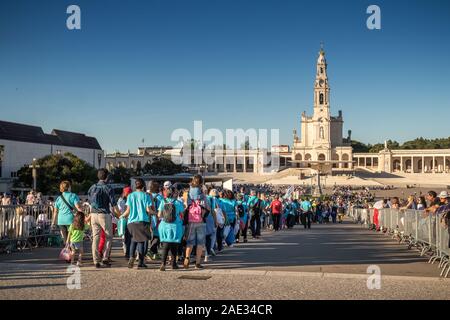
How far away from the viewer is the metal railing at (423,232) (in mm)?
11695

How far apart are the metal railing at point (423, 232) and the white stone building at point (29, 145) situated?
69738 mm

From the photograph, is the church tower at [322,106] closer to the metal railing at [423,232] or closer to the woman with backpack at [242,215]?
the metal railing at [423,232]

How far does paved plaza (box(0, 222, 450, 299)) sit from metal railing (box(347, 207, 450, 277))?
1.10ft

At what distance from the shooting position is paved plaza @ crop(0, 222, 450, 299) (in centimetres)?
846

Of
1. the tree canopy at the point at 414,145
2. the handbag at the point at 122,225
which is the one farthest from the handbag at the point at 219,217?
the tree canopy at the point at 414,145

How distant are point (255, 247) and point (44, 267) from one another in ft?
22.4

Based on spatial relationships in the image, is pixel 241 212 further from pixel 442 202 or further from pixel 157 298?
pixel 157 298

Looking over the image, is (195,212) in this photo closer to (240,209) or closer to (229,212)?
(229,212)

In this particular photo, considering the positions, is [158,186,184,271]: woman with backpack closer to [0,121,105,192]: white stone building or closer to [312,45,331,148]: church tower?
[0,121,105,192]: white stone building

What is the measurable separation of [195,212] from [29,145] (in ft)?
317

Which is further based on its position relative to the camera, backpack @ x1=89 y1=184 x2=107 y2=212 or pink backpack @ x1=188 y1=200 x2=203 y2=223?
pink backpack @ x1=188 y1=200 x2=203 y2=223

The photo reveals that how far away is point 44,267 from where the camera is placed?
A: 448 inches

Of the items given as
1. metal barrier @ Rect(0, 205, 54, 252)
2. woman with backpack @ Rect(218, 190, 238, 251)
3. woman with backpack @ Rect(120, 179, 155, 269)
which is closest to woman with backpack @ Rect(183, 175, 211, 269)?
woman with backpack @ Rect(120, 179, 155, 269)

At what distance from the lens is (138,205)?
1127 centimetres
